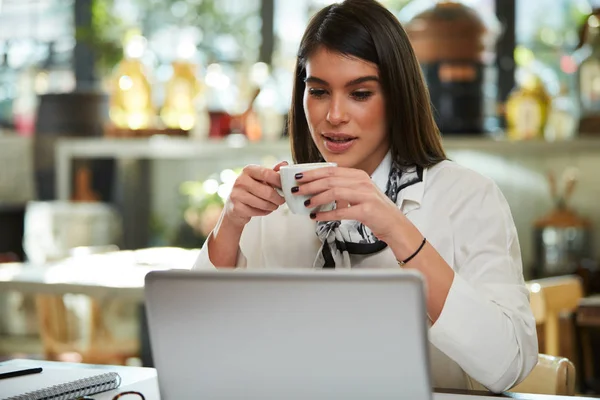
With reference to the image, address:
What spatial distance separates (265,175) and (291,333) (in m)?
0.57

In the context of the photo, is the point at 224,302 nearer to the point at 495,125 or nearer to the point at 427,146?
the point at 427,146

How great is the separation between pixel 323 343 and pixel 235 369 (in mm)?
106

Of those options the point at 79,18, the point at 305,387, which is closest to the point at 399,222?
the point at 305,387

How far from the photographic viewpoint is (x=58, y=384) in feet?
4.56

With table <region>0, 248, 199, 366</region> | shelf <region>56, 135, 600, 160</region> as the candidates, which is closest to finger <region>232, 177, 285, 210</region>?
table <region>0, 248, 199, 366</region>

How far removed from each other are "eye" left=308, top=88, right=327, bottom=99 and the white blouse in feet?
0.58

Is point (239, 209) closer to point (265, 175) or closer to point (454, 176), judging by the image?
point (265, 175)

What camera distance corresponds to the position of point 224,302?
965 millimetres

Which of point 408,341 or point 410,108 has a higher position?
point 410,108

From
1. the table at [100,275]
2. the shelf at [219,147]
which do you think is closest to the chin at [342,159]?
the table at [100,275]

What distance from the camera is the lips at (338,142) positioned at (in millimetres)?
1669

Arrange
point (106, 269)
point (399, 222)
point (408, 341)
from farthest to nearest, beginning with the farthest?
point (106, 269), point (399, 222), point (408, 341)

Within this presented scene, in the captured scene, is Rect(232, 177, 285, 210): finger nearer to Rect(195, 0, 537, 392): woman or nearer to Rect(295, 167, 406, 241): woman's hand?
Rect(195, 0, 537, 392): woman

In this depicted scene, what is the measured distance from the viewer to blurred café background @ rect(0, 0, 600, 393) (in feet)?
13.5
